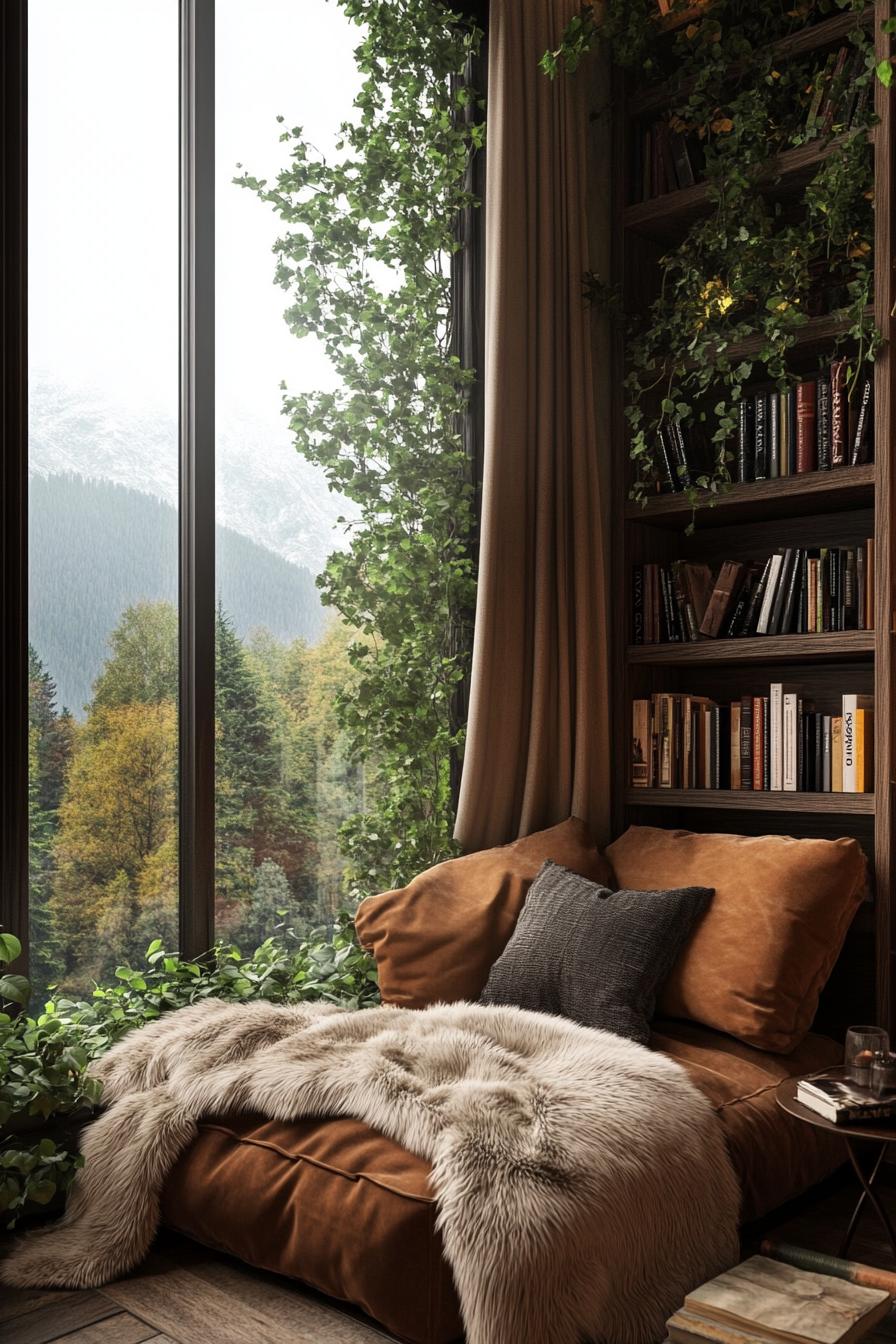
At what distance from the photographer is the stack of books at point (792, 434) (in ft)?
9.34

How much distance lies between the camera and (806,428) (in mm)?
2930

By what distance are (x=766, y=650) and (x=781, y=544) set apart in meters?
0.44

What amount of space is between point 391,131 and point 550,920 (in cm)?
214

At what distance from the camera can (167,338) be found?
2820 mm

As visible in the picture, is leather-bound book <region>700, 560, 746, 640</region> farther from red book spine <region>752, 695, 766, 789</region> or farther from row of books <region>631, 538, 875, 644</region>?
red book spine <region>752, 695, 766, 789</region>

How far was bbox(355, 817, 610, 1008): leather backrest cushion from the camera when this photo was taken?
2.66 meters

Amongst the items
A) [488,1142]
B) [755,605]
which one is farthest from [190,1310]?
[755,605]

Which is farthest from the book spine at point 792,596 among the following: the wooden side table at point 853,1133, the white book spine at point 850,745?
the wooden side table at point 853,1133

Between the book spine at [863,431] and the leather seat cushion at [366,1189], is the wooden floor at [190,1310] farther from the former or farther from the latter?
the book spine at [863,431]

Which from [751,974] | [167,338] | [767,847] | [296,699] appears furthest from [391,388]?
[751,974]

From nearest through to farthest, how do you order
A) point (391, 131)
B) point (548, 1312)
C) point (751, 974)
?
point (548, 1312), point (751, 974), point (391, 131)

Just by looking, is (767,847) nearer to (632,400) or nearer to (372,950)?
(372,950)

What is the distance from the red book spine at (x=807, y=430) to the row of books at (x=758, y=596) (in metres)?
0.22

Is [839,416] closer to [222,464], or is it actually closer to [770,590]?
[770,590]
